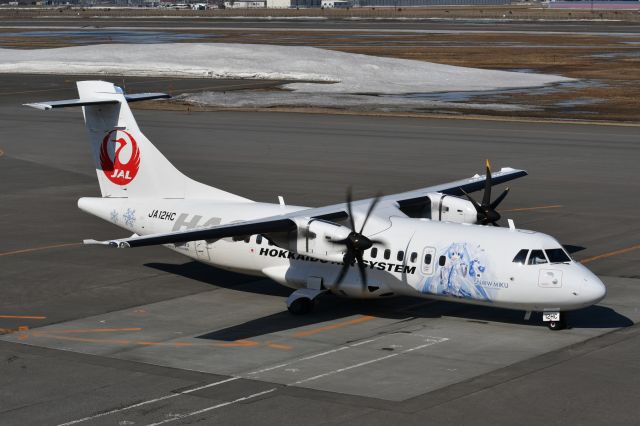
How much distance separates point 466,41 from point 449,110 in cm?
7127

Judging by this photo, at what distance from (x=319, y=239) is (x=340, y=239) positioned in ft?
2.58

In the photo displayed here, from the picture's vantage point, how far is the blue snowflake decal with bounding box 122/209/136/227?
3366cm

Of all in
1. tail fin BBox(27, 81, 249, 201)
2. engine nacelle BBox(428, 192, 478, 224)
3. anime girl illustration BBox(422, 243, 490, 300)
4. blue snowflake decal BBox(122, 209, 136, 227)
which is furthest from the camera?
tail fin BBox(27, 81, 249, 201)

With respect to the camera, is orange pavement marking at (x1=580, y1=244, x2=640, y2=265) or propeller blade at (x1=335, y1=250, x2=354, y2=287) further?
orange pavement marking at (x1=580, y1=244, x2=640, y2=265)

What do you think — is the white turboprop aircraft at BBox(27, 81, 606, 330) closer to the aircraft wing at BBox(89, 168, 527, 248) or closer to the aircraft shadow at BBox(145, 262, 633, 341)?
the aircraft wing at BBox(89, 168, 527, 248)

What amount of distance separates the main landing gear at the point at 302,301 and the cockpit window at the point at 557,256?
6.47 m

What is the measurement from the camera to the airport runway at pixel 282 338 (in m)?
22.1

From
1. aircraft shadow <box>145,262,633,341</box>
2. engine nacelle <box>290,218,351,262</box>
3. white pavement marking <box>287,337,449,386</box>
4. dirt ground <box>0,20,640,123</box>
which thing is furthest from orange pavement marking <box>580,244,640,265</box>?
dirt ground <box>0,20,640,123</box>

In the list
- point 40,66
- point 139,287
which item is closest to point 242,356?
point 139,287

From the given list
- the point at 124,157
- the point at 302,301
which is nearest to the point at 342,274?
the point at 302,301

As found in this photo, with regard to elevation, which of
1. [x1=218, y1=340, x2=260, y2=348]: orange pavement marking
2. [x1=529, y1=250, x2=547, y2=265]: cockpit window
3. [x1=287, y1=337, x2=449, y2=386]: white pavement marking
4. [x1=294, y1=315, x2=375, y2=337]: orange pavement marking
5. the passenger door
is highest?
[x1=529, y1=250, x2=547, y2=265]: cockpit window

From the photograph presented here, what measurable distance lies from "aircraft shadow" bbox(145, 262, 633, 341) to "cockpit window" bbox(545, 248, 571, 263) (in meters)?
2.14

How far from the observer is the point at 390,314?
29641 millimetres

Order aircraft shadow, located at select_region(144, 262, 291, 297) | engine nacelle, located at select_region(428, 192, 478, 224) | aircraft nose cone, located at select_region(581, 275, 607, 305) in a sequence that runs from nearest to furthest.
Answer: aircraft nose cone, located at select_region(581, 275, 607, 305) < engine nacelle, located at select_region(428, 192, 478, 224) < aircraft shadow, located at select_region(144, 262, 291, 297)
